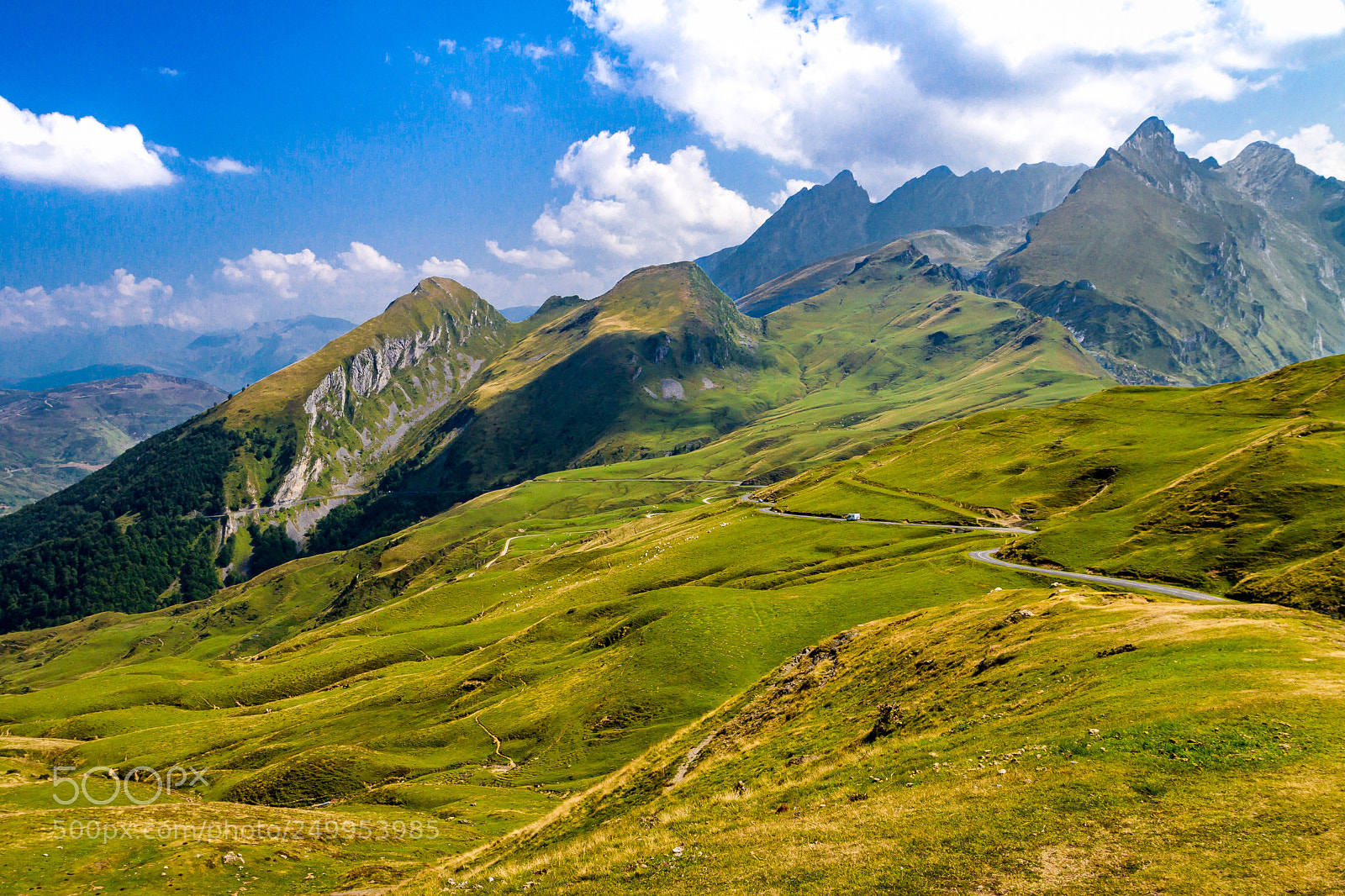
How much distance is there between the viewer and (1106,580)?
7950cm

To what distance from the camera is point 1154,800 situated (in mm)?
25438

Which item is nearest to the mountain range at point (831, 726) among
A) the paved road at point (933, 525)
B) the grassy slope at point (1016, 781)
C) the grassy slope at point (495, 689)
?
the grassy slope at point (1016, 781)

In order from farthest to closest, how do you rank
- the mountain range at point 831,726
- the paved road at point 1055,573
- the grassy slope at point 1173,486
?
the grassy slope at point 1173,486
the paved road at point 1055,573
the mountain range at point 831,726

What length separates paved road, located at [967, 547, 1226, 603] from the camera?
6786cm

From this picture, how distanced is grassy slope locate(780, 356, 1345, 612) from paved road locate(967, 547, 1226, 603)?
2.08 metres

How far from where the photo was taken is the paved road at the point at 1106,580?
67.9m

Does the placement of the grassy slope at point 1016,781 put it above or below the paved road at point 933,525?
above

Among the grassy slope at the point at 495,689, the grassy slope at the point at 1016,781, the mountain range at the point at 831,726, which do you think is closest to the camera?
the grassy slope at the point at 1016,781

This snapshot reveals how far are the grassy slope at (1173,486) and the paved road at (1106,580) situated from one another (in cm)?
208

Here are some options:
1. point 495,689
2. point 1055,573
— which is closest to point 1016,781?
point 1055,573

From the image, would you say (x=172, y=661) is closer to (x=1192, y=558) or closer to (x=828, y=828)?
(x=828, y=828)

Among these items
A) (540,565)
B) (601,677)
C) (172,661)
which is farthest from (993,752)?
(172,661)

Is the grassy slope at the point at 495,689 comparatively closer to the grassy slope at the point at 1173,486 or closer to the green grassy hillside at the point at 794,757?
the green grassy hillside at the point at 794,757

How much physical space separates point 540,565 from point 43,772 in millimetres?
117352
